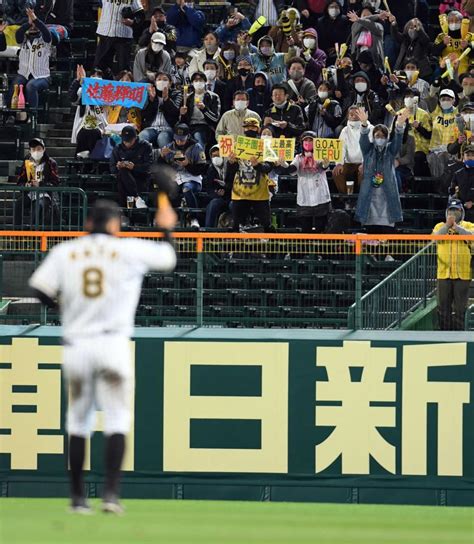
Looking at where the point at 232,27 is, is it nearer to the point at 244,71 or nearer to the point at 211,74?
the point at 244,71

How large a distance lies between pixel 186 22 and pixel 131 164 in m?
4.72

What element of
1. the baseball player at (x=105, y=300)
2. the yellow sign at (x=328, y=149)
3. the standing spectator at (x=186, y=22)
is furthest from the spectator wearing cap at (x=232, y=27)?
the baseball player at (x=105, y=300)

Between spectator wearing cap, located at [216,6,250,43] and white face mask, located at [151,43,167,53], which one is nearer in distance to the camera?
white face mask, located at [151,43,167,53]

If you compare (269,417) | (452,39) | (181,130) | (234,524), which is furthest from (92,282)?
(452,39)

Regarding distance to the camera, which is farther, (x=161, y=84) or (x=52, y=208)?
(x=161, y=84)

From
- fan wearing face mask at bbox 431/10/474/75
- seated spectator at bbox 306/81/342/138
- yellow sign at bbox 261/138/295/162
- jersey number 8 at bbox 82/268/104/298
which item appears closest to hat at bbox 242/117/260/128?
yellow sign at bbox 261/138/295/162

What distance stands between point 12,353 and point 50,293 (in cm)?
572

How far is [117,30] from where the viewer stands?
901 inches

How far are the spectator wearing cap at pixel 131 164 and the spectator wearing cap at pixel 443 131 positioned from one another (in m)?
3.67

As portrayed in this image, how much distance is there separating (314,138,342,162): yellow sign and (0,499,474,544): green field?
5593 millimetres

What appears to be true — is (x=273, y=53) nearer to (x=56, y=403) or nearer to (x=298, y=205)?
(x=298, y=205)

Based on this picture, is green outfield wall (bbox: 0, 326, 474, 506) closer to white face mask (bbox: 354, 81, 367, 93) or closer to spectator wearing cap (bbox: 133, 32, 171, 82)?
white face mask (bbox: 354, 81, 367, 93)

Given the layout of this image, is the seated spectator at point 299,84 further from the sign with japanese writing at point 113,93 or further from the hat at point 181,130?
the sign with japanese writing at point 113,93

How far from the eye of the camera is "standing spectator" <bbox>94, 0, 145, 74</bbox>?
2286 cm
